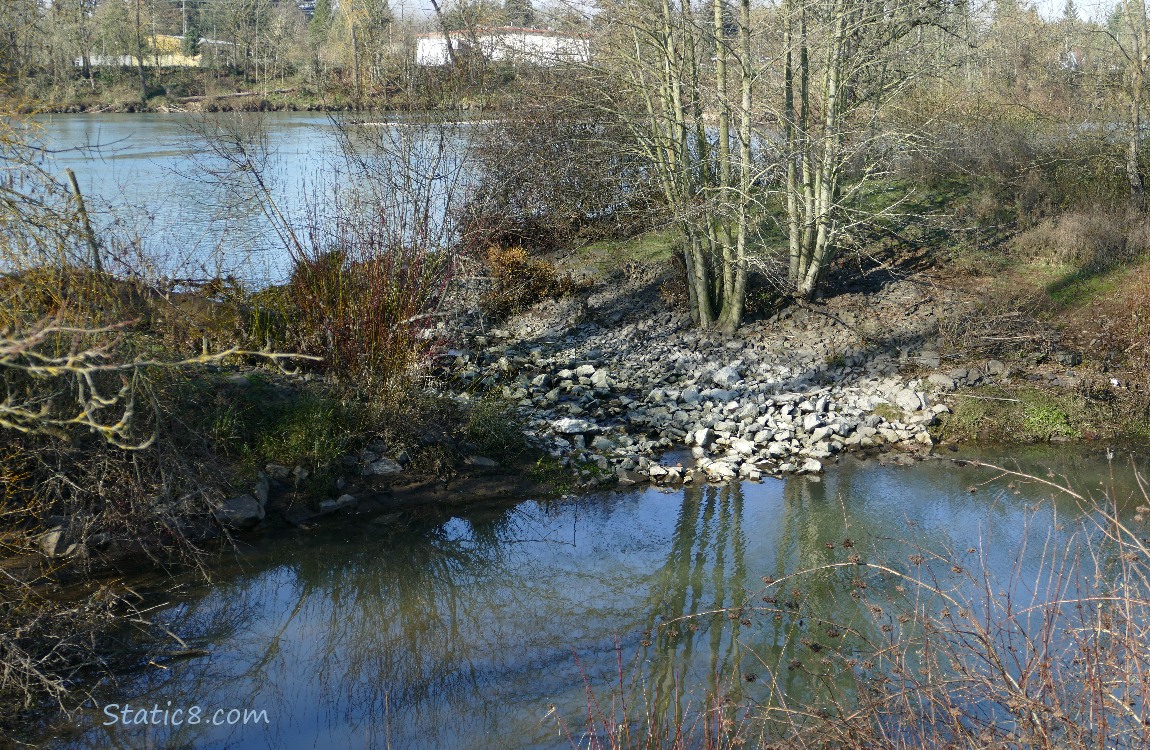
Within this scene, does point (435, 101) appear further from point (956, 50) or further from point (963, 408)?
point (956, 50)

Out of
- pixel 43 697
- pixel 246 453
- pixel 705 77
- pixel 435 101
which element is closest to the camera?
pixel 43 697

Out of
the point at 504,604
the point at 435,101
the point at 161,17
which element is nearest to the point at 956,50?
the point at 435,101

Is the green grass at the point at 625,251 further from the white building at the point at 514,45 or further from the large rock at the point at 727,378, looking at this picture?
the large rock at the point at 727,378

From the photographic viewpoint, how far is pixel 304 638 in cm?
623

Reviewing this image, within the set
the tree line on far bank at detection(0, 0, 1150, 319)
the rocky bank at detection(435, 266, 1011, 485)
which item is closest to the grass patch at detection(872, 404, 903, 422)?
the rocky bank at detection(435, 266, 1011, 485)

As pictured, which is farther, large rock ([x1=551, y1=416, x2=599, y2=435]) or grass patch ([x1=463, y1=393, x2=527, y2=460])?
large rock ([x1=551, y1=416, x2=599, y2=435])

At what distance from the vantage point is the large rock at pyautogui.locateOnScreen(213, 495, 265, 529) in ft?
24.3

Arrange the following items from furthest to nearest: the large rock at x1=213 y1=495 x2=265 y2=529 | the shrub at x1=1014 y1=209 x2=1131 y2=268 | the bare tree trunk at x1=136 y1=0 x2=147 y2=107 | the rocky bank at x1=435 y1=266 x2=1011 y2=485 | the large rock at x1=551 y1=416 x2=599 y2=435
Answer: the bare tree trunk at x1=136 y1=0 x2=147 y2=107 → the shrub at x1=1014 y1=209 x2=1131 y2=268 → the large rock at x1=551 y1=416 x2=599 y2=435 → the rocky bank at x1=435 y1=266 x2=1011 y2=485 → the large rock at x1=213 y1=495 x2=265 y2=529

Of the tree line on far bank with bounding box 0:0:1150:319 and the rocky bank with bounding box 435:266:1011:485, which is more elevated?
the tree line on far bank with bounding box 0:0:1150:319

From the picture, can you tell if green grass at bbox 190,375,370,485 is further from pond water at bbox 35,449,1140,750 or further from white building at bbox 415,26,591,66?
white building at bbox 415,26,591,66

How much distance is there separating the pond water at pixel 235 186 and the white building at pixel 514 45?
1.16 m

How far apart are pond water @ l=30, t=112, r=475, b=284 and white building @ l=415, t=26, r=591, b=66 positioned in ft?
3.81

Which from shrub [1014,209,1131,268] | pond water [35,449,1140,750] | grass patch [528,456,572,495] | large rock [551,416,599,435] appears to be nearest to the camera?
pond water [35,449,1140,750]

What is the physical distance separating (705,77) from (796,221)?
7.44ft
